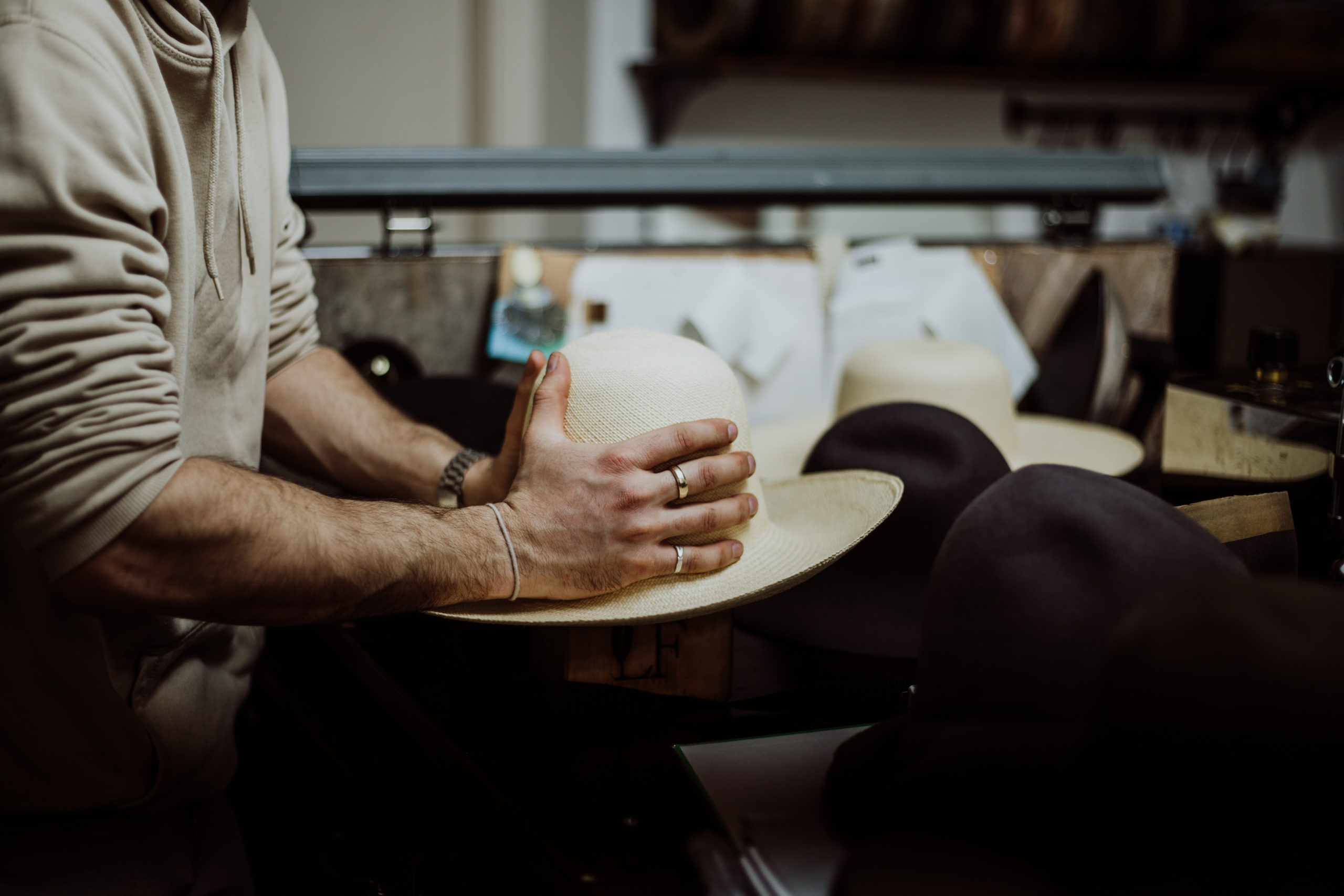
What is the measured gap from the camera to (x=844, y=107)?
385cm

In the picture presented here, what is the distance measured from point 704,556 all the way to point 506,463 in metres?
0.28

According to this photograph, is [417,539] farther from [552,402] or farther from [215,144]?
[215,144]

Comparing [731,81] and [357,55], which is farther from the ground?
[731,81]

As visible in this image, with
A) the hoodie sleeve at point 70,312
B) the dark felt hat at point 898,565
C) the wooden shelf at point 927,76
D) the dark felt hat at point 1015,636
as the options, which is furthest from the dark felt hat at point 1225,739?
the wooden shelf at point 927,76

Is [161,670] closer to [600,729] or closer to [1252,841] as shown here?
[600,729]

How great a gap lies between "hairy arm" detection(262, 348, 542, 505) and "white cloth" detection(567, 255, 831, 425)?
1.62ft

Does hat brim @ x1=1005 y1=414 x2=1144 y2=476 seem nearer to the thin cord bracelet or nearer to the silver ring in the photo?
the silver ring

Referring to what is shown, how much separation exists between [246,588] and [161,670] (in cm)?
22

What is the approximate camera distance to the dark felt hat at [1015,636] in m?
0.52

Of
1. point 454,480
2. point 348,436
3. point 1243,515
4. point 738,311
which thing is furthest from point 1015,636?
point 738,311

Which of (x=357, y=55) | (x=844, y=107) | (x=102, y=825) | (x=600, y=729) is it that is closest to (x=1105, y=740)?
(x=600, y=729)

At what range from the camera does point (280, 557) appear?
73 cm

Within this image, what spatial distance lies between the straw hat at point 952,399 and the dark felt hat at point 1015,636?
704mm

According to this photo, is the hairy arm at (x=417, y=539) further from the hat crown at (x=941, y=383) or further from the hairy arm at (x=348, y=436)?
the hat crown at (x=941, y=383)
